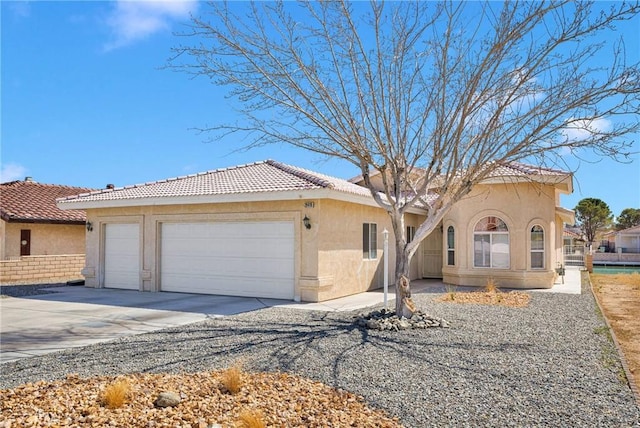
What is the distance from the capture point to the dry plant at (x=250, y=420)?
182 inches

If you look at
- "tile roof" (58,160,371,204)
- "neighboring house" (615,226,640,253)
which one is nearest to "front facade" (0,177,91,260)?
"tile roof" (58,160,371,204)

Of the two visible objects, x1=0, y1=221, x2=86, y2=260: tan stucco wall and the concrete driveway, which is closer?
the concrete driveway

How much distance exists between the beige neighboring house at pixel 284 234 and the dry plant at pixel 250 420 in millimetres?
8921

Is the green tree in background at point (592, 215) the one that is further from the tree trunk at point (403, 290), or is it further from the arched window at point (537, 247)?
the tree trunk at point (403, 290)

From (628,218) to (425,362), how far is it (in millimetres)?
82747

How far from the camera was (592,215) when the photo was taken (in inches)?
2712

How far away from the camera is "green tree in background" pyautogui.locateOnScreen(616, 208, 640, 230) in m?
74.1

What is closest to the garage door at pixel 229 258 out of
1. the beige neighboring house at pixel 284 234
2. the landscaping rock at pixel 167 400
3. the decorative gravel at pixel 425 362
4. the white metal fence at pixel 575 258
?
the beige neighboring house at pixel 284 234

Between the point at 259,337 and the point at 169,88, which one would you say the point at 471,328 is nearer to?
the point at 259,337

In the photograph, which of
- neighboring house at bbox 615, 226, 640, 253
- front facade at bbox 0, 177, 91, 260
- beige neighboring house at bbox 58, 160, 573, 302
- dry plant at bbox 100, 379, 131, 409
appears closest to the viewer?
dry plant at bbox 100, 379, 131, 409

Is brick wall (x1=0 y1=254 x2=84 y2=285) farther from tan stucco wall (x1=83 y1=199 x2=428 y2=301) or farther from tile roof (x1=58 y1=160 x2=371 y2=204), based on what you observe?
tile roof (x1=58 y1=160 x2=371 y2=204)

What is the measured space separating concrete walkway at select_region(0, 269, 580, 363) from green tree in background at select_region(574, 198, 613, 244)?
193 ft

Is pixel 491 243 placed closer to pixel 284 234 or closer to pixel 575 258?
pixel 284 234

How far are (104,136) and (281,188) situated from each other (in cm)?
881
